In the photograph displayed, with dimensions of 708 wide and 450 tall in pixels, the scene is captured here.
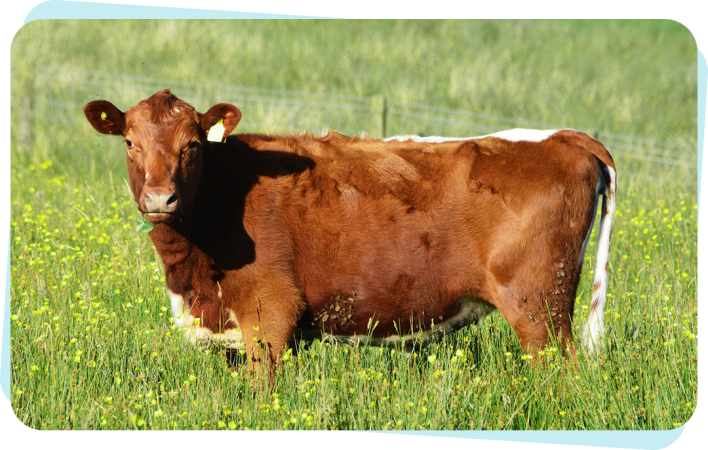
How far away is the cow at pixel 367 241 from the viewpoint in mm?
4180

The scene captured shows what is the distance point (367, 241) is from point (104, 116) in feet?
5.46

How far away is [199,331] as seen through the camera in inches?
167

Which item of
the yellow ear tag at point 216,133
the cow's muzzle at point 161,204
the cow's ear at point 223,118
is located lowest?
the cow's muzzle at point 161,204

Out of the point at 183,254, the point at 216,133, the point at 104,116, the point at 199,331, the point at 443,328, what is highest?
the point at 104,116

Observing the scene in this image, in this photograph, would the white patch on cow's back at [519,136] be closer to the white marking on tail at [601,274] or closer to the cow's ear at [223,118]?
the white marking on tail at [601,274]

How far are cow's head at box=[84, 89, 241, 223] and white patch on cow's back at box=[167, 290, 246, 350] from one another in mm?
599

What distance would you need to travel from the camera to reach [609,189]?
4.43 m

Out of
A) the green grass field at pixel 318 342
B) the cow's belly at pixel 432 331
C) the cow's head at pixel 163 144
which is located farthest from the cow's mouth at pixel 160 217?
the cow's belly at pixel 432 331

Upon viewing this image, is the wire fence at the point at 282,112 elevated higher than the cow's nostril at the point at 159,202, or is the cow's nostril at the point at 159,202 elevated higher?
the cow's nostril at the point at 159,202

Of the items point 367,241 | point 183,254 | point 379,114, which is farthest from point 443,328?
point 379,114

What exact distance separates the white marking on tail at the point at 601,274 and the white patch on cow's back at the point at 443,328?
1.98 feet

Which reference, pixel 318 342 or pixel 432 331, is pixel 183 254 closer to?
pixel 318 342
